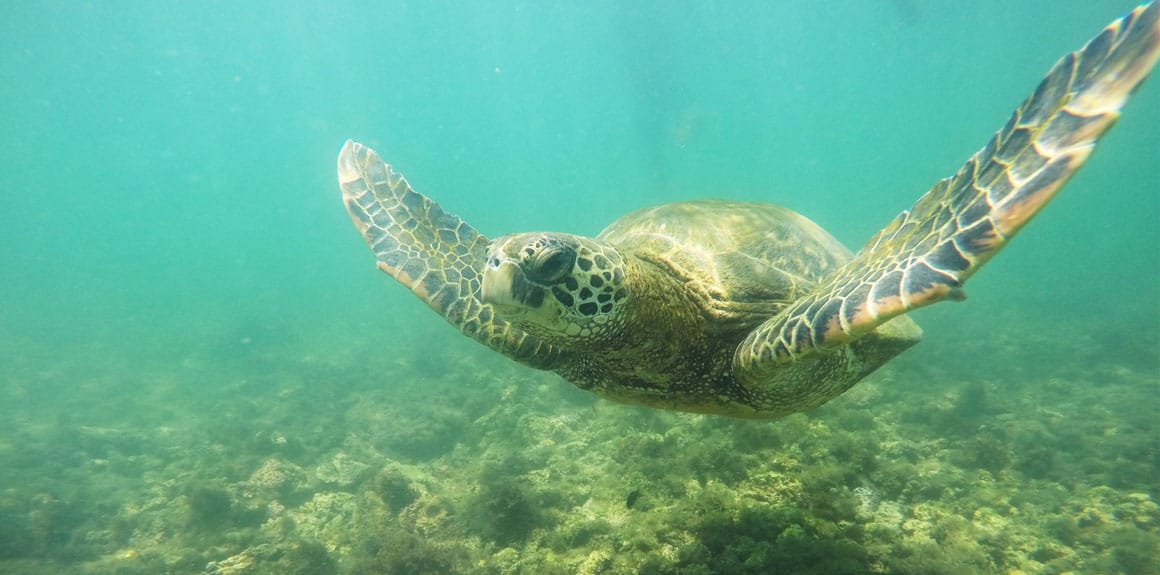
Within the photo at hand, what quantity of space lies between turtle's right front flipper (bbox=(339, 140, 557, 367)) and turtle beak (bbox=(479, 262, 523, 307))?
1255 millimetres

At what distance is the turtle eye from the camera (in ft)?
7.74

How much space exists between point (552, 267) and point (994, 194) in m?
1.85

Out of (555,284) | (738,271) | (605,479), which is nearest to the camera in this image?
(555,284)

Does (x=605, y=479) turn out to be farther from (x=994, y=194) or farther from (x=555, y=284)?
(x=994, y=194)

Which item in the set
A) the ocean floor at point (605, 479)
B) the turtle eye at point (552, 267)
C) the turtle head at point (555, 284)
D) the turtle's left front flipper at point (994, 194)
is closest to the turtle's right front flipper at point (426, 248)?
the turtle head at point (555, 284)

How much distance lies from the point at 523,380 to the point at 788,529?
24.1 ft

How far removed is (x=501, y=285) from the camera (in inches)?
91.0

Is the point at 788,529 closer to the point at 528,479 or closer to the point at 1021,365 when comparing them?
the point at 528,479

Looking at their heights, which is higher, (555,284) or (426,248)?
(426,248)

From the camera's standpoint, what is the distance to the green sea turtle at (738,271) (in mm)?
1747

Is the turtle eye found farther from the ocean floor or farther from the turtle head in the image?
the ocean floor

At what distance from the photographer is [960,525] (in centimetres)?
360

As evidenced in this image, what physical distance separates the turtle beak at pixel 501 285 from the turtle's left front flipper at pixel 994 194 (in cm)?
133

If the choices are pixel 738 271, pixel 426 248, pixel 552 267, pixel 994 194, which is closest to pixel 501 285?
pixel 552 267
